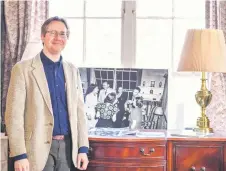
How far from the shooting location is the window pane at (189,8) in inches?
135

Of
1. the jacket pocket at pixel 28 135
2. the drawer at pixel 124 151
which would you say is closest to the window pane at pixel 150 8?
the drawer at pixel 124 151

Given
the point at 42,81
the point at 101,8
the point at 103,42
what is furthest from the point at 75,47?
the point at 42,81

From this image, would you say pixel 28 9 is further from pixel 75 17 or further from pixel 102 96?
pixel 102 96

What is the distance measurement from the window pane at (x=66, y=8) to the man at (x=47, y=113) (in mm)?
960

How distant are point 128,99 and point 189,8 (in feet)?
2.90

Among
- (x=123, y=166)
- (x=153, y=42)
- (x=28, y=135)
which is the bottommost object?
(x=123, y=166)

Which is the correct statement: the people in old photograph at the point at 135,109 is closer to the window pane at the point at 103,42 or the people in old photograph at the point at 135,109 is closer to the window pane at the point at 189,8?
the window pane at the point at 103,42

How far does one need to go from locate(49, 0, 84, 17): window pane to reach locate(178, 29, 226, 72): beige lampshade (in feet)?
3.39

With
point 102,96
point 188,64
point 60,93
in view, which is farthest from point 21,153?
point 188,64

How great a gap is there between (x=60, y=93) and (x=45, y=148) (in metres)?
0.33

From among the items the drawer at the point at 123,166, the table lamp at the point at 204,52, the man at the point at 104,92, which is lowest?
the drawer at the point at 123,166

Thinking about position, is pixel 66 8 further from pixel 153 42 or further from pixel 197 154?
pixel 197 154

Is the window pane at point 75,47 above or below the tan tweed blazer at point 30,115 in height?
above

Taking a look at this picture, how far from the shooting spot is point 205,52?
2873 mm
